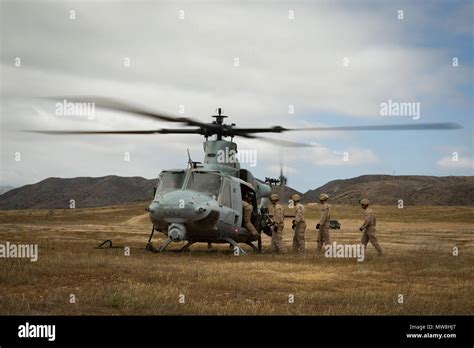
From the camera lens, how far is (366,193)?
187 meters

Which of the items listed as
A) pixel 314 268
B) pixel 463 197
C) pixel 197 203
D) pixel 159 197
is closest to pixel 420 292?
pixel 314 268

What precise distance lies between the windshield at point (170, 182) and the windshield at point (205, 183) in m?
0.35

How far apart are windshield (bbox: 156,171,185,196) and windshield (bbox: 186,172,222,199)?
354 mm

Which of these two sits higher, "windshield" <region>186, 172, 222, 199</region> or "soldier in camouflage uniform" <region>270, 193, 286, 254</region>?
"windshield" <region>186, 172, 222, 199</region>

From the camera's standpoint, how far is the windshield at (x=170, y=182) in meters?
17.9

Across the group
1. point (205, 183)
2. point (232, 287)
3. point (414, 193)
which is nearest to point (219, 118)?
point (205, 183)

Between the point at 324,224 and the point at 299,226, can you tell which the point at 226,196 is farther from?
the point at 324,224

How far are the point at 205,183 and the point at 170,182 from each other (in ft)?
3.71

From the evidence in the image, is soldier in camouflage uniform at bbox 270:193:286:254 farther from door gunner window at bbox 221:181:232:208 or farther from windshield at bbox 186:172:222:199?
windshield at bbox 186:172:222:199

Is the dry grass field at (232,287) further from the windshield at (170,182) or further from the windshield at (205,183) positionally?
the windshield at (170,182)

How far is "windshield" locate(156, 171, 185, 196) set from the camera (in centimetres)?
1794

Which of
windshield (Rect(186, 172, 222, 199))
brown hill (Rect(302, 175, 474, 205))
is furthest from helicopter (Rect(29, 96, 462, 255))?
brown hill (Rect(302, 175, 474, 205))
